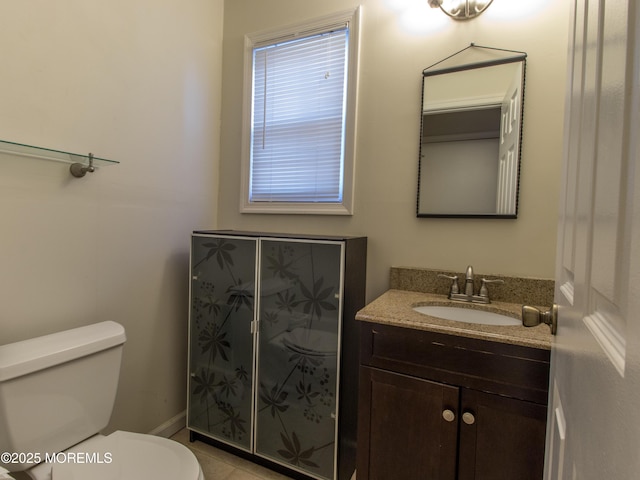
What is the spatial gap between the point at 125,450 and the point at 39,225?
3.07 ft

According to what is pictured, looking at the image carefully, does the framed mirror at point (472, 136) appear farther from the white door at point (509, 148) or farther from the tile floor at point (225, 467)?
the tile floor at point (225, 467)

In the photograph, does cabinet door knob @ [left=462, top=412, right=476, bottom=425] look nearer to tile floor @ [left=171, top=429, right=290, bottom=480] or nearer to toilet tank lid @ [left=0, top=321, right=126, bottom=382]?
tile floor @ [left=171, top=429, right=290, bottom=480]

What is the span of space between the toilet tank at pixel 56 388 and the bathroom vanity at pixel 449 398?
104 cm

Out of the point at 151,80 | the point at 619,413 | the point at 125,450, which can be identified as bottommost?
the point at 125,450

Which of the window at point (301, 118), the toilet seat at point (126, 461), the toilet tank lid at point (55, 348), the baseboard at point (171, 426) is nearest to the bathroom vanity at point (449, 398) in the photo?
the toilet seat at point (126, 461)

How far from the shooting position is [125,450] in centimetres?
119

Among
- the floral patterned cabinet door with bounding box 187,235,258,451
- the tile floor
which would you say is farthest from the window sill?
the tile floor

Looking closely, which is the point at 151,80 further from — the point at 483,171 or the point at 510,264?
the point at 510,264

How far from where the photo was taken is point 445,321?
3.95 feet

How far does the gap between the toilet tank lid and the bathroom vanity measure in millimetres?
1034

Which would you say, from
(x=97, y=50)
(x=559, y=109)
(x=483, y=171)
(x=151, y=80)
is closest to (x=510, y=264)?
(x=483, y=171)

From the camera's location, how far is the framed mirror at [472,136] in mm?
1516

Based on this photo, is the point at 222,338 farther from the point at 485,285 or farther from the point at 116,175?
the point at 485,285

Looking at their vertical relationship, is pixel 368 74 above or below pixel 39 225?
above
